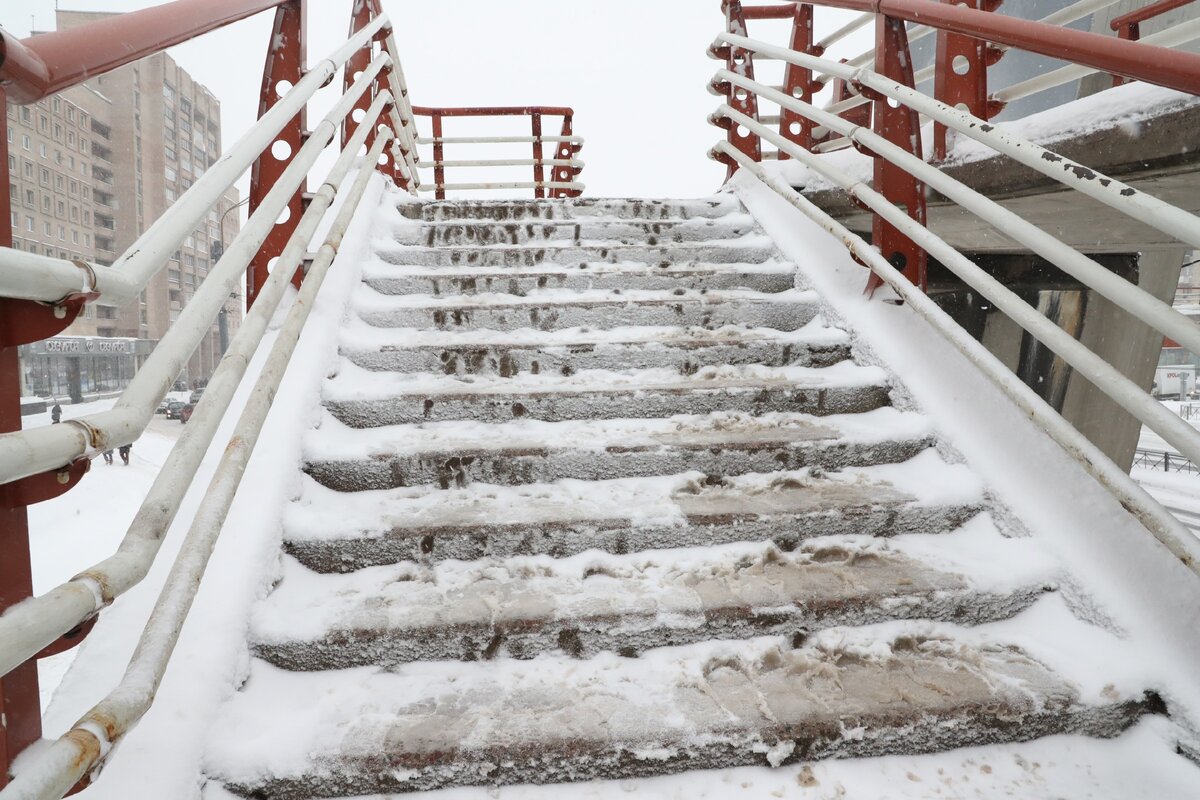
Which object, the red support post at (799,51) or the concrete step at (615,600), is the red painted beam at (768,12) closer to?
the red support post at (799,51)

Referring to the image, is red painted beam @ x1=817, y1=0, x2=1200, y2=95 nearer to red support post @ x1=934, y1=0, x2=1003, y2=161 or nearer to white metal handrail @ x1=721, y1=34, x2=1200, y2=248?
white metal handrail @ x1=721, y1=34, x2=1200, y2=248

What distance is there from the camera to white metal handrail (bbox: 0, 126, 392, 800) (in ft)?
2.47

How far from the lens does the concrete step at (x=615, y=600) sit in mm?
1453

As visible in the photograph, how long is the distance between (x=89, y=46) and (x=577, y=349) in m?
1.66

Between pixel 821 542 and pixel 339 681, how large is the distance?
4.28ft

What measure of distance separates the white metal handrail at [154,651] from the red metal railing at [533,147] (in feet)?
19.9

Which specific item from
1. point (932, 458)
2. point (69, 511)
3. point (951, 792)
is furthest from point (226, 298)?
point (69, 511)

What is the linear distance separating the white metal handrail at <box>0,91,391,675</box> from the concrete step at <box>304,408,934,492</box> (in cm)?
52

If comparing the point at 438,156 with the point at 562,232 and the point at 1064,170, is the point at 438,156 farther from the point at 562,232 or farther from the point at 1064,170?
the point at 1064,170

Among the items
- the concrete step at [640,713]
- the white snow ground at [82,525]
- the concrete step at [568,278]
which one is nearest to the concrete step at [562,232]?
the concrete step at [568,278]

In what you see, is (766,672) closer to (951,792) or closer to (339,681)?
(951,792)

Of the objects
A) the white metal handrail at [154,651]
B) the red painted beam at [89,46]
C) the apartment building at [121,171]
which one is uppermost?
the apartment building at [121,171]

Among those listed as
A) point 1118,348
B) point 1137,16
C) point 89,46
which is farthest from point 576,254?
point 1137,16

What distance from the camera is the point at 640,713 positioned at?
52.1 inches
